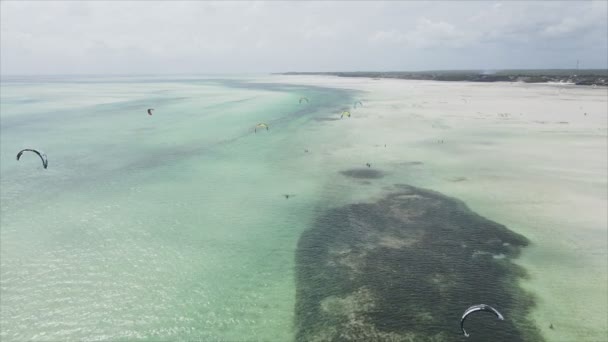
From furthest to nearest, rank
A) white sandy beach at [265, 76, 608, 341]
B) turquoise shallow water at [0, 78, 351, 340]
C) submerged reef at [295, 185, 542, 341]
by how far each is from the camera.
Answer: white sandy beach at [265, 76, 608, 341] → turquoise shallow water at [0, 78, 351, 340] → submerged reef at [295, 185, 542, 341]

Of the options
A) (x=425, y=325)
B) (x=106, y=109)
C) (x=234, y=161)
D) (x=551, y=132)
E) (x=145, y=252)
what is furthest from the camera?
(x=106, y=109)

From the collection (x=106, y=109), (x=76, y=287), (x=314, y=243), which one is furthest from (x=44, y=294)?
(x=106, y=109)

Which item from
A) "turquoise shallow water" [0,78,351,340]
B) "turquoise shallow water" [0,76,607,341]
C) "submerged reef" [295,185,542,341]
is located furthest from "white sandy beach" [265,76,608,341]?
"turquoise shallow water" [0,78,351,340]

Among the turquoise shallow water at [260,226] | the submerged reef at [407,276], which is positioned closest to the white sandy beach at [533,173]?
the turquoise shallow water at [260,226]

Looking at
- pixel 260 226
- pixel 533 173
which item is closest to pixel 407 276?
pixel 260 226

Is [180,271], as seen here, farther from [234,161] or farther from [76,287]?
[234,161]

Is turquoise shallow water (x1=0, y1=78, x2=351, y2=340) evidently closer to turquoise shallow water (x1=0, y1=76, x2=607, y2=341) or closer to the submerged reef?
turquoise shallow water (x1=0, y1=76, x2=607, y2=341)
